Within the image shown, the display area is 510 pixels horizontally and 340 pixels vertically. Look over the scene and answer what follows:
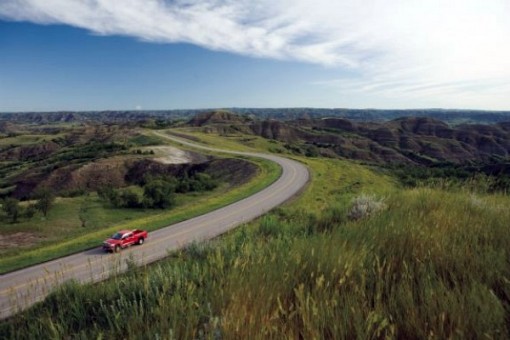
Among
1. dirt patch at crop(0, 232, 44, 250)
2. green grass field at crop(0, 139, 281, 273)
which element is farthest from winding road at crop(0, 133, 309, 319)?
dirt patch at crop(0, 232, 44, 250)

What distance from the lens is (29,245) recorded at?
92.3 feet

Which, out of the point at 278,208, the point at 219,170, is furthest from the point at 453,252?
the point at 219,170

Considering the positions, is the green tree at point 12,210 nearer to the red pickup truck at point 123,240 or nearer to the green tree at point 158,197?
the green tree at point 158,197

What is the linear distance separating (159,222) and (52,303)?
28.2 metres

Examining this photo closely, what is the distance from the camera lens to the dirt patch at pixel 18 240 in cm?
2844

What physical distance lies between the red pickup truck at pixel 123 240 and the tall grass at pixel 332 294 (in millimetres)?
20674

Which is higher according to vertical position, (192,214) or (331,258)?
(331,258)

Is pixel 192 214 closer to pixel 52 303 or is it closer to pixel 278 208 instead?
pixel 278 208

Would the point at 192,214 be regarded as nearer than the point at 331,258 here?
No

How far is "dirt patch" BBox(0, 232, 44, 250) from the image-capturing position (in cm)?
2844

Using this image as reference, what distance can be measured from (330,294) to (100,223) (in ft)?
119

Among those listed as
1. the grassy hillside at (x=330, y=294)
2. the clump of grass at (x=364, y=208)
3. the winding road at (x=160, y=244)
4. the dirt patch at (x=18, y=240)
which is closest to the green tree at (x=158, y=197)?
the winding road at (x=160, y=244)

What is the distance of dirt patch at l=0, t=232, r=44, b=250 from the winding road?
7054 millimetres

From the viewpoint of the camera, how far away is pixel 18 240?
29.7 meters
